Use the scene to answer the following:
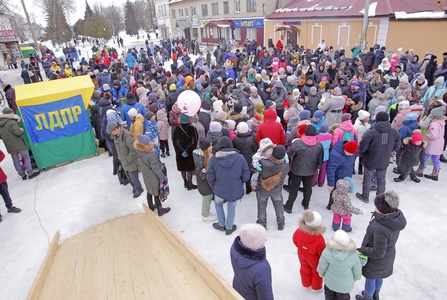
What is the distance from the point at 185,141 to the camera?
19.6ft

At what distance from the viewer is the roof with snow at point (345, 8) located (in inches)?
704

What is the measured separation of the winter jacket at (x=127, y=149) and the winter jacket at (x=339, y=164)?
383cm

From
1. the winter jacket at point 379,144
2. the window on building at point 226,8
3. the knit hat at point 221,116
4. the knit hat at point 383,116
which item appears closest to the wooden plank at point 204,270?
the knit hat at point 221,116

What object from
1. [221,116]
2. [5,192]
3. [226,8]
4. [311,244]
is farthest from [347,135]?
[226,8]

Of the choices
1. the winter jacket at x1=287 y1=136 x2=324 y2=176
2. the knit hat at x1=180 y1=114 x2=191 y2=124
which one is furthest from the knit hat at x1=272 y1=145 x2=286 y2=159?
the knit hat at x1=180 y1=114 x2=191 y2=124

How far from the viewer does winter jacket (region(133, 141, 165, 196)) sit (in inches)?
204

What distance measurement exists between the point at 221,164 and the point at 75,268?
2595 millimetres

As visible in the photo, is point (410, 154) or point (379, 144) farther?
point (410, 154)

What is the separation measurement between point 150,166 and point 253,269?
3098 mm

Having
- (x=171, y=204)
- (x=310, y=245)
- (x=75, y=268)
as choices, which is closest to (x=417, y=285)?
(x=310, y=245)

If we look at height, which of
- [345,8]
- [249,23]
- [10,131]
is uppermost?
[345,8]

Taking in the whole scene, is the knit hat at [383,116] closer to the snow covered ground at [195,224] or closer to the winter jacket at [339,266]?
the snow covered ground at [195,224]

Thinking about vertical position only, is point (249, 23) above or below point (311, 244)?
above

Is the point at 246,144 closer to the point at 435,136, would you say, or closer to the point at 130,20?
the point at 435,136
